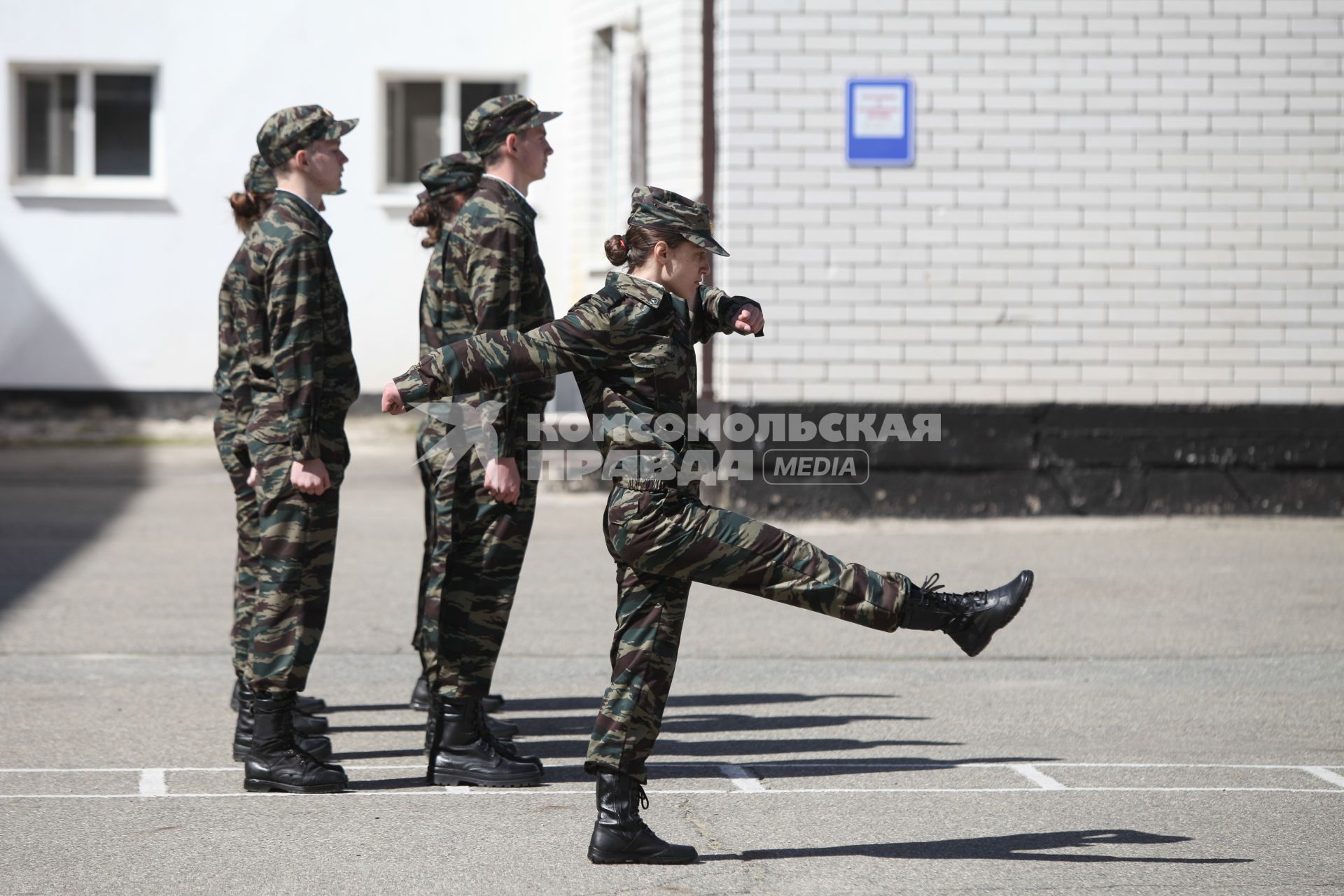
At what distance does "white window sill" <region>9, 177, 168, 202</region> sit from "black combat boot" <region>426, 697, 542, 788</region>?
12.3 metres

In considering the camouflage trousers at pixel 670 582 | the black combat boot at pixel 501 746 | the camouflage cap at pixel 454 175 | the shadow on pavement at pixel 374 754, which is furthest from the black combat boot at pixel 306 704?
the camouflage trousers at pixel 670 582

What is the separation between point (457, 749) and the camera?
5.51m

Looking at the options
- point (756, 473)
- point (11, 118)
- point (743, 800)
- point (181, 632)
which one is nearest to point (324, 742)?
point (743, 800)

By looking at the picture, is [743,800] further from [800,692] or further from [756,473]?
[756,473]

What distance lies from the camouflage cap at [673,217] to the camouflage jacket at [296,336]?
1.29 metres

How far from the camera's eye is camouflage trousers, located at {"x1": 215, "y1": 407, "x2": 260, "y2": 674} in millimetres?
6086

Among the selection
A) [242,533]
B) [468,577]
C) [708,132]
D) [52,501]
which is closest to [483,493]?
[468,577]

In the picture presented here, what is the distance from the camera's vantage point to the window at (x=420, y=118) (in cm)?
1703

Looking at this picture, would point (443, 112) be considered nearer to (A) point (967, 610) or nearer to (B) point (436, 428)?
(B) point (436, 428)

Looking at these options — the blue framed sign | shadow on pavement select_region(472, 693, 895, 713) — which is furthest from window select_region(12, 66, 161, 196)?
shadow on pavement select_region(472, 693, 895, 713)

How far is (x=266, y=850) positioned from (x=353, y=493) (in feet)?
28.2

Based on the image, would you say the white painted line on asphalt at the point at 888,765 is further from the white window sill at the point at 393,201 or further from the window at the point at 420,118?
the window at the point at 420,118

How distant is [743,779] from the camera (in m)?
5.59

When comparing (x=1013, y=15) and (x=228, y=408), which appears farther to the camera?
(x=1013, y=15)
